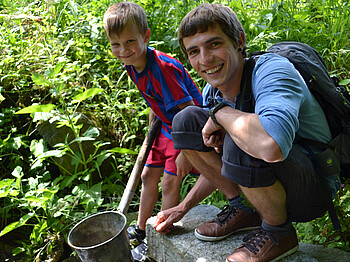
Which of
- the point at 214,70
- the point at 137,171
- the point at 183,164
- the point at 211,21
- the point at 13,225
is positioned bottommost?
the point at 13,225

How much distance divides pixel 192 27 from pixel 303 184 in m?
0.97

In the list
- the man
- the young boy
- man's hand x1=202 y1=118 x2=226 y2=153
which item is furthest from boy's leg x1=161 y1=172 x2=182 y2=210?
man's hand x1=202 y1=118 x2=226 y2=153

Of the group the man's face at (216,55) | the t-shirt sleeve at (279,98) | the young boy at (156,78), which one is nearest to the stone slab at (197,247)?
the young boy at (156,78)

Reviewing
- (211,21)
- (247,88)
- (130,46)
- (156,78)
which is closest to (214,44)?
(211,21)

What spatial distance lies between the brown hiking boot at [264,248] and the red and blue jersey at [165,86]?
3.37 ft

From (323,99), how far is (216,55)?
0.58 meters

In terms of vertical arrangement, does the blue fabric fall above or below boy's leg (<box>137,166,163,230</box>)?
above

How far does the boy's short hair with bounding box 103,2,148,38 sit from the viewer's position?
2.49 meters

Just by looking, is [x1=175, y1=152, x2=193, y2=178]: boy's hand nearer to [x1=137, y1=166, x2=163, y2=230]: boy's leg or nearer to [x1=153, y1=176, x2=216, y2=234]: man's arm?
[x1=153, y1=176, x2=216, y2=234]: man's arm

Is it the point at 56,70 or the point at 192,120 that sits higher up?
the point at 56,70

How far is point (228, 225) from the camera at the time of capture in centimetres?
210

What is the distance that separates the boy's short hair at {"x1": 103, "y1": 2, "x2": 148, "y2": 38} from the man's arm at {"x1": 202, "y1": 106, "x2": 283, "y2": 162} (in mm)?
1167

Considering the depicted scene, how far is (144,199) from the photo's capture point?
2777 mm

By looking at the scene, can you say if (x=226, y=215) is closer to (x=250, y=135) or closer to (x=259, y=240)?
(x=259, y=240)
